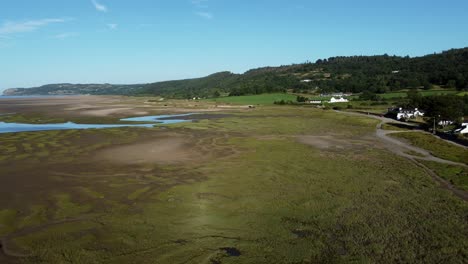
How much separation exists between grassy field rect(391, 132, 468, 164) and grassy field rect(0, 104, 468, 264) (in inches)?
220

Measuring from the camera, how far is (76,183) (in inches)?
1074

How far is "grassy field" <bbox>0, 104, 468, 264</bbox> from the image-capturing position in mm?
16078

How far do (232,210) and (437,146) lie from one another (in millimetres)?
31495

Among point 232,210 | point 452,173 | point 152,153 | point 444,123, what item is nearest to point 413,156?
point 452,173

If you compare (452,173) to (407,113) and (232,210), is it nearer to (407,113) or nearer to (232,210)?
(232,210)

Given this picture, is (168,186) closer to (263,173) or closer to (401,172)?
(263,173)

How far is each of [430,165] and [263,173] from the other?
49.9ft

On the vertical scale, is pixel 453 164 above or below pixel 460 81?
below

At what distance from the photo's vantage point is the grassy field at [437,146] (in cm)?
3619

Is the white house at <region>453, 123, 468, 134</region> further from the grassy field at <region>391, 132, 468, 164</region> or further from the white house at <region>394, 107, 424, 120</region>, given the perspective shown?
the white house at <region>394, 107, 424, 120</region>

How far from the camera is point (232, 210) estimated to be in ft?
70.3

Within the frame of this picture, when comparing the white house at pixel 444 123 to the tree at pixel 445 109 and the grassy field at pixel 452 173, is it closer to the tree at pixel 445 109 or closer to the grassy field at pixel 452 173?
the tree at pixel 445 109

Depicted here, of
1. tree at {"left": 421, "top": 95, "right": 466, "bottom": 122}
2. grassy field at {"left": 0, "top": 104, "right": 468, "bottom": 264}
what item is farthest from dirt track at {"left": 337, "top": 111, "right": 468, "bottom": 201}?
tree at {"left": 421, "top": 95, "right": 466, "bottom": 122}

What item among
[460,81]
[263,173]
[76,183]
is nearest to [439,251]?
[263,173]
